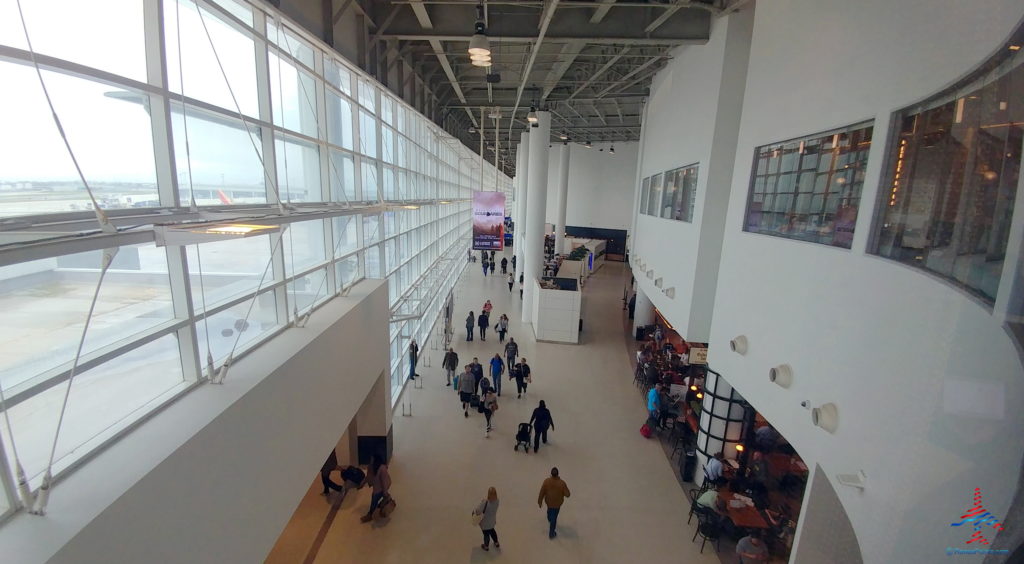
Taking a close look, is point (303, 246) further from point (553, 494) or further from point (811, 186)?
point (811, 186)

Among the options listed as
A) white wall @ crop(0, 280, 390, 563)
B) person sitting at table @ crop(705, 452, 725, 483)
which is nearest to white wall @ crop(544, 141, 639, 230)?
person sitting at table @ crop(705, 452, 725, 483)

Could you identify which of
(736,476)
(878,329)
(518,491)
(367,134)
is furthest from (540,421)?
(367,134)

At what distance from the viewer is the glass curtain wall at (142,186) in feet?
7.59

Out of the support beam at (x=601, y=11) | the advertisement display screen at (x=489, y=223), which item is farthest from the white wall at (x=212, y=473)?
the advertisement display screen at (x=489, y=223)

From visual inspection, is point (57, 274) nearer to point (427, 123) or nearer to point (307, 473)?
point (307, 473)

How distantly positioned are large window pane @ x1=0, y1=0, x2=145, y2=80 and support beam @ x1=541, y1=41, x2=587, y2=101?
7.76 m

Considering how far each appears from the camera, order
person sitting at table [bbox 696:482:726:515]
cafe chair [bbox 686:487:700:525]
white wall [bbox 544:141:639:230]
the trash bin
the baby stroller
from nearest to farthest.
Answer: person sitting at table [bbox 696:482:726:515]
cafe chair [bbox 686:487:700:525]
the trash bin
the baby stroller
white wall [bbox 544:141:639:230]

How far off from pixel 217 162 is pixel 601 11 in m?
6.42

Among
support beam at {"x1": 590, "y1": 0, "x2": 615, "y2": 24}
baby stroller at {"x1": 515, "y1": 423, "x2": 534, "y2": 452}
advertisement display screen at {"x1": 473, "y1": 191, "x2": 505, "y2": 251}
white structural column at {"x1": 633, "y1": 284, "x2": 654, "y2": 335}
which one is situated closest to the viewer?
support beam at {"x1": 590, "y1": 0, "x2": 615, "y2": 24}

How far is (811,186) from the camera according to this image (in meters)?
4.20

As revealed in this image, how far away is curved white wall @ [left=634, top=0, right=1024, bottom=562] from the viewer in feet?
6.77

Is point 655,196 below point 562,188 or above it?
below

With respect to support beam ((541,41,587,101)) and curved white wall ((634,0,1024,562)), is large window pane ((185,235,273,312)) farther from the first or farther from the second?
support beam ((541,41,587,101))

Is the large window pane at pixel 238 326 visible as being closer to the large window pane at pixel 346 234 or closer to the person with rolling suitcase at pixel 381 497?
the large window pane at pixel 346 234
